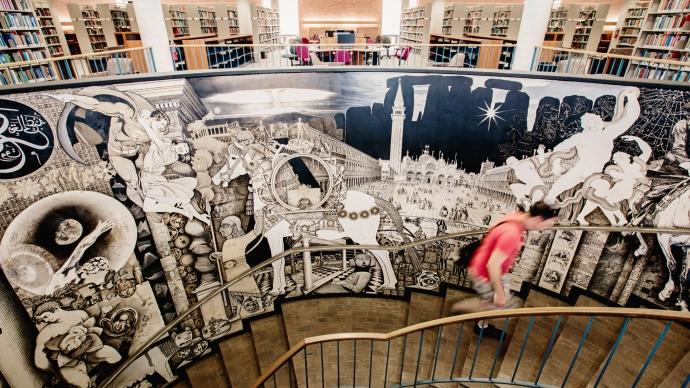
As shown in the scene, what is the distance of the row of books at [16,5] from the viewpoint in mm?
5936

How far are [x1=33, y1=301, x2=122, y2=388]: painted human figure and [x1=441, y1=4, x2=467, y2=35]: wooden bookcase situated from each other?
494 inches

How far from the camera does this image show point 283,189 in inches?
208

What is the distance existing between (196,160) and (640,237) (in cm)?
594

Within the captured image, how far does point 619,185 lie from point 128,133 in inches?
244

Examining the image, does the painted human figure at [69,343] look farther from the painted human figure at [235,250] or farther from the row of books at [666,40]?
the row of books at [666,40]

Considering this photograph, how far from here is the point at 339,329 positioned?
18.6ft

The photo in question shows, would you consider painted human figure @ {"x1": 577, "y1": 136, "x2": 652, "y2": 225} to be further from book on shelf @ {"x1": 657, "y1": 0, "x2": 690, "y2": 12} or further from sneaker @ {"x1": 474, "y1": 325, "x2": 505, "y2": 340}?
book on shelf @ {"x1": 657, "y1": 0, "x2": 690, "y2": 12}

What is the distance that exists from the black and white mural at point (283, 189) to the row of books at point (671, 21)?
10.4 ft

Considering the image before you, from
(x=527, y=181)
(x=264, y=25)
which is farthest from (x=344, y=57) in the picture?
(x=264, y=25)

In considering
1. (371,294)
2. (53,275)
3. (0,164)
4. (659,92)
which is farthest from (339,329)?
(659,92)

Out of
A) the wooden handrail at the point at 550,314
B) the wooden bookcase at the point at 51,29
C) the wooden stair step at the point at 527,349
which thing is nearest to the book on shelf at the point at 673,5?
the wooden stair step at the point at 527,349

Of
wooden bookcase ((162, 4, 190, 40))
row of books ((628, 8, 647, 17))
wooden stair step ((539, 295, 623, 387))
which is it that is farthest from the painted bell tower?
row of books ((628, 8, 647, 17))

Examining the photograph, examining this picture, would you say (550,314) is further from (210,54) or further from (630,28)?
(630,28)

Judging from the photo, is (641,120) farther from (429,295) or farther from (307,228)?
(307,228)
